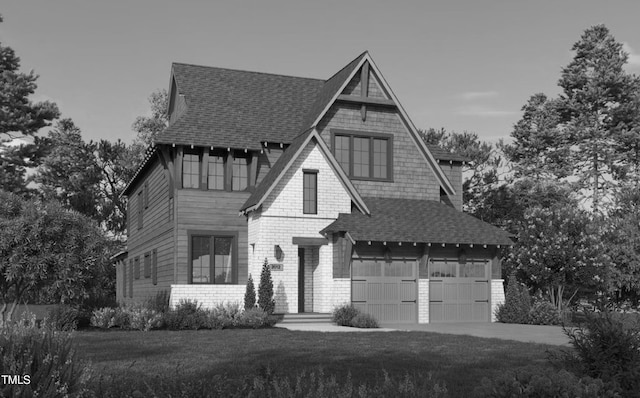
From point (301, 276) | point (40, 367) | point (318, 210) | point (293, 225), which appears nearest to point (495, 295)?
point (301, 276)

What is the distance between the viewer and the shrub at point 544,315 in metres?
27.2

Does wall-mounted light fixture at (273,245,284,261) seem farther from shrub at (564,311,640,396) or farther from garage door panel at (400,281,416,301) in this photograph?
shrub at (564,311,640,396)

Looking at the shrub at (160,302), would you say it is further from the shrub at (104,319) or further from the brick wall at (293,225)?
the brick wall at (293,225)

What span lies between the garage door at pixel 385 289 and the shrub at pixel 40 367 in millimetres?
19752

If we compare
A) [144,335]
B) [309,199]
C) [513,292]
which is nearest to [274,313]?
[309,199]

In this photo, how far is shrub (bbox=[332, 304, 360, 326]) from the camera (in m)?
25.3

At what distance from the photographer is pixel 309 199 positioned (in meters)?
27.9

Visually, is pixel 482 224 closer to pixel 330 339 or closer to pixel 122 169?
pixel 330 339

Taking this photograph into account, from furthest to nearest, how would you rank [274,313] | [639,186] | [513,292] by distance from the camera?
[639,186], [513,292], [274,313]

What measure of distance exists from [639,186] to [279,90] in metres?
27.6

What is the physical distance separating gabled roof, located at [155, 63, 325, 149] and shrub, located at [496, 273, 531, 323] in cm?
1090

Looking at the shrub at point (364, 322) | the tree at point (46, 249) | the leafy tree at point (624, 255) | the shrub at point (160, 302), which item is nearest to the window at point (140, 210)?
the shrub at point (160, 302)

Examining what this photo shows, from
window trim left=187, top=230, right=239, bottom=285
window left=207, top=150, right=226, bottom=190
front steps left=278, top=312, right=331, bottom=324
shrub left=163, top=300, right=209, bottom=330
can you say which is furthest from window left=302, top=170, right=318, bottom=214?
shrub left=163, top=300, right=209, bottom=330

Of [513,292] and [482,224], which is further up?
[482,224]
